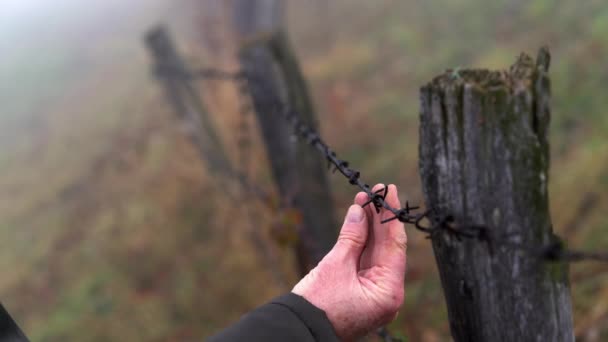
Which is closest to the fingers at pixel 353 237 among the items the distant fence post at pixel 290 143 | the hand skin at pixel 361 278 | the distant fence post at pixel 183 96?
the hand skin at pixel 361 278

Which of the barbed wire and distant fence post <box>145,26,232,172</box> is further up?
distant fence post <box>145,26,232,172</box>

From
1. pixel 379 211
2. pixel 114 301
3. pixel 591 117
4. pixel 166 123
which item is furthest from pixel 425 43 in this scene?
pixel 379 211

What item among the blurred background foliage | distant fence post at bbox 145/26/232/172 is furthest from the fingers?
distant fence post at bbox 145/26/232/172

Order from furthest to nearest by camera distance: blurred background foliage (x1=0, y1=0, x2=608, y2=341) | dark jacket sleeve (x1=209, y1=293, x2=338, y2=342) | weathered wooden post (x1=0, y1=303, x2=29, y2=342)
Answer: blurred background foliage (x1=0, y1=0, x2=608, y2=341) < weathered wooden post (x1=0, y1=303, x2=29, y2=342) < dark jacket sleeve (x1=209, y1=293, x2=338, y2=342)

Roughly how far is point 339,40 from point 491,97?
296 inches

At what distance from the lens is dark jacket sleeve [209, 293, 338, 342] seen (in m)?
1.14

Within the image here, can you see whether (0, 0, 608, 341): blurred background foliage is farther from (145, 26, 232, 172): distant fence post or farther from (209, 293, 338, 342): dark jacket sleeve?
(209, 293, 338, 342): dark jacket sleeve

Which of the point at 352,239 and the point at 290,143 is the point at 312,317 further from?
the point at 290,143

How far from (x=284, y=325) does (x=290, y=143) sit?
2166 mm

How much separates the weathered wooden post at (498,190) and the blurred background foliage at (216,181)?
7.17ft

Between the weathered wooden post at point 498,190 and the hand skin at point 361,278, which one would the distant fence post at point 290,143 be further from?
the weathered wooden post at point 498,190

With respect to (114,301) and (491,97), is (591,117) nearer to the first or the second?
(491,97)

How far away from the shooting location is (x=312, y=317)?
45.8 inches

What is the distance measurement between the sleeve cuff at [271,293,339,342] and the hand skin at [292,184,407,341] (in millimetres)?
15
